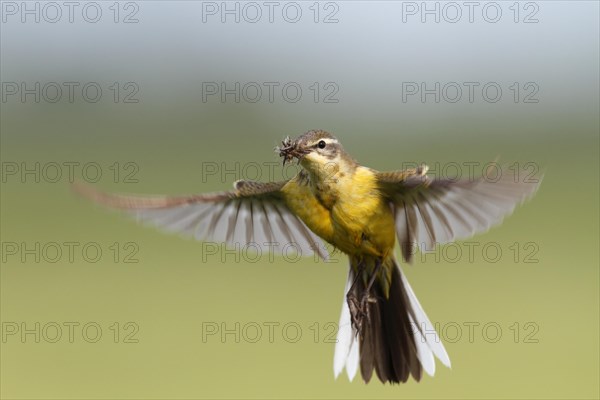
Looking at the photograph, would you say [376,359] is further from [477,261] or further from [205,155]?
[205,155]

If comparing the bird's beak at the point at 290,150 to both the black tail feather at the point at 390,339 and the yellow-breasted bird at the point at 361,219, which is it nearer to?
the yellow-breasted bird at the point at 361,219

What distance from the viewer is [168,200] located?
15.6ft

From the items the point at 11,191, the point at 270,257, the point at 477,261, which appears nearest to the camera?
the point at 477,261

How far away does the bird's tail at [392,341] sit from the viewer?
5.12 metres

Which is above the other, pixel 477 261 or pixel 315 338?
pixel 477 261

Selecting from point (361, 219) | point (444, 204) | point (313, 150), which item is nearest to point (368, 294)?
point (361, 219)

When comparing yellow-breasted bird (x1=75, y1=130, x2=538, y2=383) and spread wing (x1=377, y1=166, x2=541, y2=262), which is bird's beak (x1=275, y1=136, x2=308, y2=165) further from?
spread wing (x1=377, y1=166, x2=541, y2=262)

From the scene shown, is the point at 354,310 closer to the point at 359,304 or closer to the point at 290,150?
the point at 359,304

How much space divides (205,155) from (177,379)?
1226cm

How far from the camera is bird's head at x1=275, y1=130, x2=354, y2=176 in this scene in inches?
179

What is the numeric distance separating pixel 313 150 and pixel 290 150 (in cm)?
15

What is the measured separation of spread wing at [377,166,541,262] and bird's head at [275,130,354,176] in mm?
258

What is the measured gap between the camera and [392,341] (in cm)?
516

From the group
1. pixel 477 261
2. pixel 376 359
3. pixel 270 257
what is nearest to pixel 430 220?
pixel 376 359
